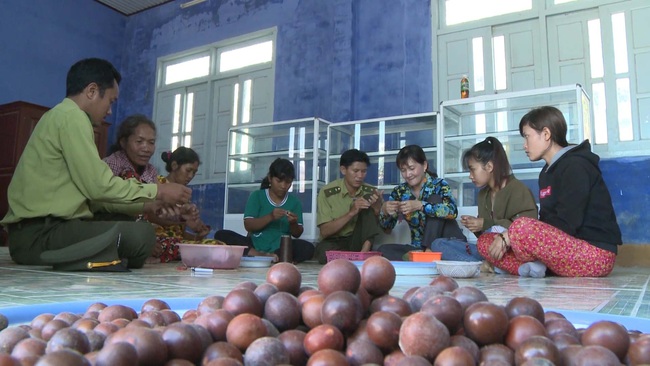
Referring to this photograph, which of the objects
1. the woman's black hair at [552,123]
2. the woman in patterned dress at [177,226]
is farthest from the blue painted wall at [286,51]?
the woman in patterned dress at [177,226]

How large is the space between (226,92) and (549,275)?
513 centimetres

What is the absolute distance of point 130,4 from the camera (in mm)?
7574

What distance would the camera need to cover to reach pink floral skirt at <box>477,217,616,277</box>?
2.60m

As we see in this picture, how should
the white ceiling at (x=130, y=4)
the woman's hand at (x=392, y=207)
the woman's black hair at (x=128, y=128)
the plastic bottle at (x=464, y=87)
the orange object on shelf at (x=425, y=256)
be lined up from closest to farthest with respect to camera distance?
the orange object on shelf at (x=425, y=256) < the woman's black hair at (x=128, y=128) < the woman's hand at (x=392, y=207) < the plastic bottle at (x=464, y=87) < the white ceiling at (x=130, y=4)

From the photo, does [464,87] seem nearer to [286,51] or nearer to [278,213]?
[278,213]

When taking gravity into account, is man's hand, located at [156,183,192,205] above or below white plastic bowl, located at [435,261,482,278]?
above

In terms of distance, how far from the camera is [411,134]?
16.2ft

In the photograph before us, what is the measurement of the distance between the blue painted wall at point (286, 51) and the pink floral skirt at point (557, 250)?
207 cm

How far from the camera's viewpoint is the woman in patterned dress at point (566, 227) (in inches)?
103

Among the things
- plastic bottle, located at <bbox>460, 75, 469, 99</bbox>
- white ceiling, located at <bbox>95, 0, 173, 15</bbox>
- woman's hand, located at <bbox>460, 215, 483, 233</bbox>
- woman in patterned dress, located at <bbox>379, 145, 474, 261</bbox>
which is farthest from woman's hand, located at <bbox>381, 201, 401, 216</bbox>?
white ceiling, located at <bbox>95, 0, 173, 15</bbox>

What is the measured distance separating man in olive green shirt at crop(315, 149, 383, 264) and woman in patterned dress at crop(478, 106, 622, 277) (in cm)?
153

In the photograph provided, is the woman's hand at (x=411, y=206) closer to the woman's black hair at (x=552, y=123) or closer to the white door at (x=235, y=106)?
the woman's black hair at (x=552, y=123)

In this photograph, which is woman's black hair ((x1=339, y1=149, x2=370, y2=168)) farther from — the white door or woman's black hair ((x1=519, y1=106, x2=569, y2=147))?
the white door

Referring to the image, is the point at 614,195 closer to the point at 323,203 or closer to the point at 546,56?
the point at 546,56
